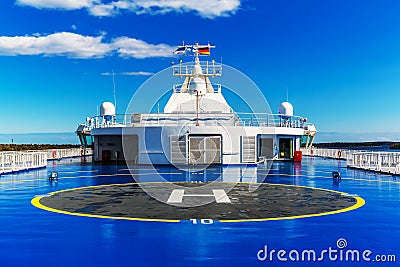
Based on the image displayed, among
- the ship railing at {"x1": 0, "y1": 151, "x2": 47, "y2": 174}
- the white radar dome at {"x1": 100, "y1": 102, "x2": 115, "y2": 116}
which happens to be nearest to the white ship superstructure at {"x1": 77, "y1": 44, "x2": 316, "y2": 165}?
the white radar dome at {"x1": 100, "y1": 102, "x2": 115, "y2": 116}

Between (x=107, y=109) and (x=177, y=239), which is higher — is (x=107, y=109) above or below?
above

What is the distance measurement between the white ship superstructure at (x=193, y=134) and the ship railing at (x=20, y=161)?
14.6ft

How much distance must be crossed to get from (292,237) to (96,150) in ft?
81.9

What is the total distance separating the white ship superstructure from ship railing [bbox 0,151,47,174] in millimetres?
4453

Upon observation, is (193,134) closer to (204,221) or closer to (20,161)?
(20,161)

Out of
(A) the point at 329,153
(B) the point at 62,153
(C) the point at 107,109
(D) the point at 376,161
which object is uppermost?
(C) the point at 107,109

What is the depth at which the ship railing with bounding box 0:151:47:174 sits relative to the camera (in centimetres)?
2140

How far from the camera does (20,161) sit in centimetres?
2333

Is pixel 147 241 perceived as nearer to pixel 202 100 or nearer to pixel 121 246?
pixel 121 246

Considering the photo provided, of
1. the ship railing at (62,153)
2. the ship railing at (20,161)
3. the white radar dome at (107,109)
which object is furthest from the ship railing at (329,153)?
the ship railing at (62,153)

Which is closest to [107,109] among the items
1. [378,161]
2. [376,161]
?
[376,161]

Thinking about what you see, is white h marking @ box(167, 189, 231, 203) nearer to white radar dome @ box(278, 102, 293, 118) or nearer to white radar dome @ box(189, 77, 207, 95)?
white radar dome @ box(189, 77, 207, 95)

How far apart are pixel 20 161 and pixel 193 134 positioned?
10.1 meters

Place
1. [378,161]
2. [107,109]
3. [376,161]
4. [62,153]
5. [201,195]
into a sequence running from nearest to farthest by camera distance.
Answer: [201,195] < [378,161] < [376,161] < [107,109] < [62,153]
